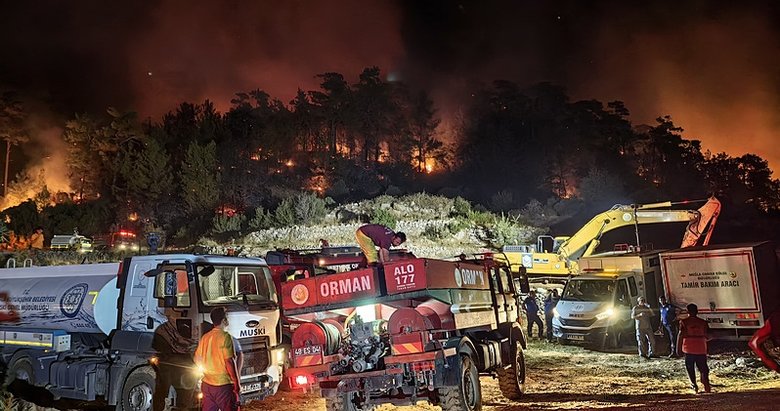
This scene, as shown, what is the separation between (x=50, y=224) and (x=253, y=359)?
42.6 m

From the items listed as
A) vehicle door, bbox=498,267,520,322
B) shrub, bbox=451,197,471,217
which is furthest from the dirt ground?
shrub, bbox=451,197,471,217

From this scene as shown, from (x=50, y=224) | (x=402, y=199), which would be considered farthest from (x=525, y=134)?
(x=50, y=224)

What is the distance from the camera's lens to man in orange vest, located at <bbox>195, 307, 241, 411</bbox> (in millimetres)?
6930

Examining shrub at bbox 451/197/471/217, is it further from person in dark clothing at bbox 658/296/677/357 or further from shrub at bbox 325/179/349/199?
person in dark clothing at bbox 658/296/677/357

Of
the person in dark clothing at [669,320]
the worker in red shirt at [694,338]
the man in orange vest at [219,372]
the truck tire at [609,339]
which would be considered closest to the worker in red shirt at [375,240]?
the man in orange vest at [219,372]

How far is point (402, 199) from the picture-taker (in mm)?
43625

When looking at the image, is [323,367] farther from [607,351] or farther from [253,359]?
[607,351]

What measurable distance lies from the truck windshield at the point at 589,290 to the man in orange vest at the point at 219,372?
44.5ft

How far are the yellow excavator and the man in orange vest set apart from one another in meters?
15.8

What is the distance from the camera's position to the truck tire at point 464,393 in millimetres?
7824

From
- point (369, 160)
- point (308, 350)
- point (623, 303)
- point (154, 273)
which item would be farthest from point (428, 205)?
point (308, 350)

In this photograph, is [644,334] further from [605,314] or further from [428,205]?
[428,205]

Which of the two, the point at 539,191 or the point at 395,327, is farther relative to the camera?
the point at 539,191

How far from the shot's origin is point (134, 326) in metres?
8.98
